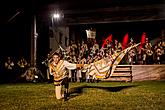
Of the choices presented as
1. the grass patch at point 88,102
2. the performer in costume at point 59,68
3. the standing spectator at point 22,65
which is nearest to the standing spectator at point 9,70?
the standing spectator at point 22,65

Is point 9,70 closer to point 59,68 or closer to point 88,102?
point 59,68

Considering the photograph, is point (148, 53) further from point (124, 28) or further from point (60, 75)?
point (60, 75)

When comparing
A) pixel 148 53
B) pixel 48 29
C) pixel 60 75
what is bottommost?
pixel 60 75

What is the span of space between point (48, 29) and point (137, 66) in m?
8.06

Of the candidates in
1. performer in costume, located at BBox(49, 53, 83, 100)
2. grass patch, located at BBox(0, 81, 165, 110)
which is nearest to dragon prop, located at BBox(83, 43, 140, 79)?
grass patch, located at BBox(0, 81, 165, 110)

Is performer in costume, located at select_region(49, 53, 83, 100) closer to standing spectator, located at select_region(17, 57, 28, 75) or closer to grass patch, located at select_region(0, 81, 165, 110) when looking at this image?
grass patch, located at select_region(0, 81, 165, 110)

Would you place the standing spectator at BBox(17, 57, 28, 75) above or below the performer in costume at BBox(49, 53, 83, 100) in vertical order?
above

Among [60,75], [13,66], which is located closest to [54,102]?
[60,75]

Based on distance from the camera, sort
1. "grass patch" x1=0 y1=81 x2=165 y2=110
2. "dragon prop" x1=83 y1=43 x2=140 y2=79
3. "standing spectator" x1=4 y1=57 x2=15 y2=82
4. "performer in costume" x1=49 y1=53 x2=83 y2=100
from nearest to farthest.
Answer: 1. "grass patch" x1=0 y1=81 x2=165 y2=110
2. "performer in costume" x1=49 y1=53 x2=83 y2=100
3. "dragon prop" x1=83 y1=43 x2=140 y2=79
4. "standing spectator" x1=4 y1=57 x2=15 y2=82

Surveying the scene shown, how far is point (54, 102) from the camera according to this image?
425 inches

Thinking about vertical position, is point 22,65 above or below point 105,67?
above

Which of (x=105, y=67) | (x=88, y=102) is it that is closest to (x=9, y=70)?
(x=105, y=67)

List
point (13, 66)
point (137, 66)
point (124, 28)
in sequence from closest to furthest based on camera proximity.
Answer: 1. point (137, 66)
2. point (13, 66)
3. point (124, 28)

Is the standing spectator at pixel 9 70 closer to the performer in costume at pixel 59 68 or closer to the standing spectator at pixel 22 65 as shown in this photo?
the standing spectator at pixel 22 65
